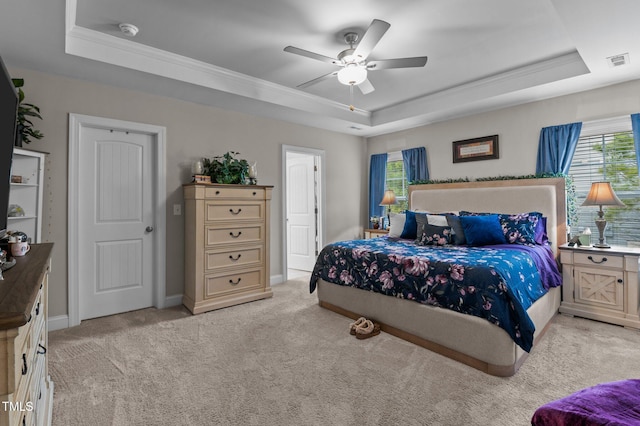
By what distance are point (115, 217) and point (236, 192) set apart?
1321mm

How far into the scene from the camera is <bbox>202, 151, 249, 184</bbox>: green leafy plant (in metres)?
3.87

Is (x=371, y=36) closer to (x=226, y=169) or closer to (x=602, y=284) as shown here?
(x=226, y=169)

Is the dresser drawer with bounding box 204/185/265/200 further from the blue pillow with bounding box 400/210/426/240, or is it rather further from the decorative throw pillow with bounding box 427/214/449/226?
the decorative throw pillow with bounding box 427/214/449/226

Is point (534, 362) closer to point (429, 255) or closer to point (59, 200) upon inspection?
point (429, 255)

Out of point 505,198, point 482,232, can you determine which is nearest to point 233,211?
point 482,232

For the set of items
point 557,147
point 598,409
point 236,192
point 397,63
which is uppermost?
point 397,63

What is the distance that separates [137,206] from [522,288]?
388 cm

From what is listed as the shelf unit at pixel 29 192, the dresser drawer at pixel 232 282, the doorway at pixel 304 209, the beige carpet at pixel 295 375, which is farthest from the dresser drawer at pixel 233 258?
the shelf unit at pixel 29 192

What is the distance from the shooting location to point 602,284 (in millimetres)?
3178

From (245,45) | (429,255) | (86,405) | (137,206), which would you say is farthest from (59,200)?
(429,255)

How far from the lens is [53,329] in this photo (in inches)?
121

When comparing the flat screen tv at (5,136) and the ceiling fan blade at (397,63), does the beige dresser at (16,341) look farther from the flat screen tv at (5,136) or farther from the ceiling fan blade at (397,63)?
the ceiling fan blade at (397,63)

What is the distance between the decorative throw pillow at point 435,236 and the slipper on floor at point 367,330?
1.10 m

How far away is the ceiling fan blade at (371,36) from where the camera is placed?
7.39 feet
